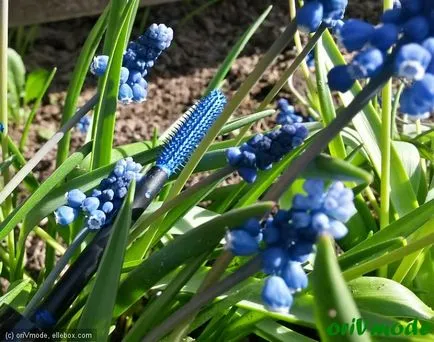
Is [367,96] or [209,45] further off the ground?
[209,45]

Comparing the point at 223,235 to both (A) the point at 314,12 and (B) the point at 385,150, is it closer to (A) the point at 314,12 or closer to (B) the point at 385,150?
(A) the point at 314,12

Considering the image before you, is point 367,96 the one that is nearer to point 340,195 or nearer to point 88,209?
point 340,195

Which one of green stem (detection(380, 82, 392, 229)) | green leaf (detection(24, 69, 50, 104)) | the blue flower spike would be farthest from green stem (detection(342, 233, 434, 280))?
green leaf (detection(24, 69, 50, 104))

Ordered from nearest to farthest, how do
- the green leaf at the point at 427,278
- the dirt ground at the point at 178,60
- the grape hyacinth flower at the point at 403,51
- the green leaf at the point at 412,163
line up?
the grape hyacinth flower at the point at 403,51
the green leaf at the point at 427,278
the green leaf at the point at 412,163
the dirt ground at the point at 178,60

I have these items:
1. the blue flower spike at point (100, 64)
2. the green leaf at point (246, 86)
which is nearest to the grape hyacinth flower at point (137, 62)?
the blue flower spike at point (100, 64)

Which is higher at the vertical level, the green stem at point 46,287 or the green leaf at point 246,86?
the green leaf at point 246,86

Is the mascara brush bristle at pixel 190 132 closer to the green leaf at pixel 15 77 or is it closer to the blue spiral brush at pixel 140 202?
the blue spiral brush at pixel 140 202

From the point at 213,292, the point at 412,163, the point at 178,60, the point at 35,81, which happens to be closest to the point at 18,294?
the point at 213,292

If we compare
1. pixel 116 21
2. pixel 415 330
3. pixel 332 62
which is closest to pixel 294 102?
pixel 332 62
